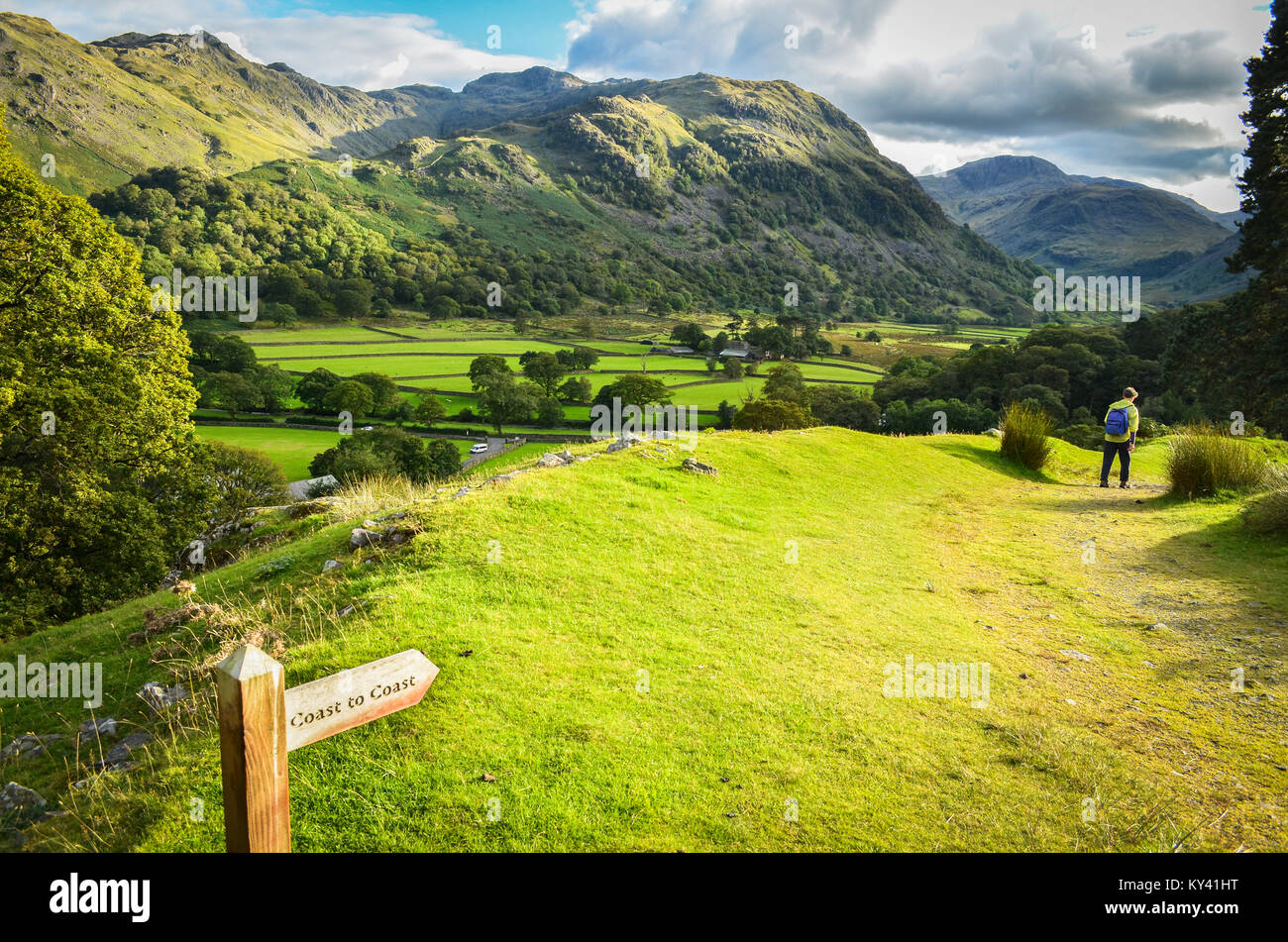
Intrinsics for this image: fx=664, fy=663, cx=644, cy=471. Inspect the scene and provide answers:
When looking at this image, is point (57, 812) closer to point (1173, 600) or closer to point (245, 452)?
point (1173, 600)

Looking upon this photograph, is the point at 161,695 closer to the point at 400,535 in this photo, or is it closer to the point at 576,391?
the point at 400,535

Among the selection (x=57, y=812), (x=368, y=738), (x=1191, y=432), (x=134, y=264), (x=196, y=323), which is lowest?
(x=57, y=812)

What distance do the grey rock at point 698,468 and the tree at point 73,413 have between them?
15960 millimetres

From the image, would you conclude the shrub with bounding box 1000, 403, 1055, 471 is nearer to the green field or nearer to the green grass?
the green field

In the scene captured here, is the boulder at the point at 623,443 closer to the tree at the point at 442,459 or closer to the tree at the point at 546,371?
the tree at the point at 442,459

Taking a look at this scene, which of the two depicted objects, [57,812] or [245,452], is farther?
[245,452]

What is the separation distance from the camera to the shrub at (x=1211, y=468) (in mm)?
17547

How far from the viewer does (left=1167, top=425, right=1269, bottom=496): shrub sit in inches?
691

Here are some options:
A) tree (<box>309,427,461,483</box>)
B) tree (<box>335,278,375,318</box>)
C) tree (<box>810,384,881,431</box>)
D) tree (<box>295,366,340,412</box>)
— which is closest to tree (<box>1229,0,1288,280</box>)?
tree (<box>810,384,881,431</box>)

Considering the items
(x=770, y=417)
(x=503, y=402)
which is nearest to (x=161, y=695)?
(x=770, y=417)

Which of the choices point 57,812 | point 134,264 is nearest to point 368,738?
point 57,812

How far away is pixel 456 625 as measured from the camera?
7.75 meters

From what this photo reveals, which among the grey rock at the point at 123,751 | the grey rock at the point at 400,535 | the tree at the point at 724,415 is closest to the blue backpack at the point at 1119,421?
the grey rock at the point at 400,535

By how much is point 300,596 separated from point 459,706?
3.65 metres
